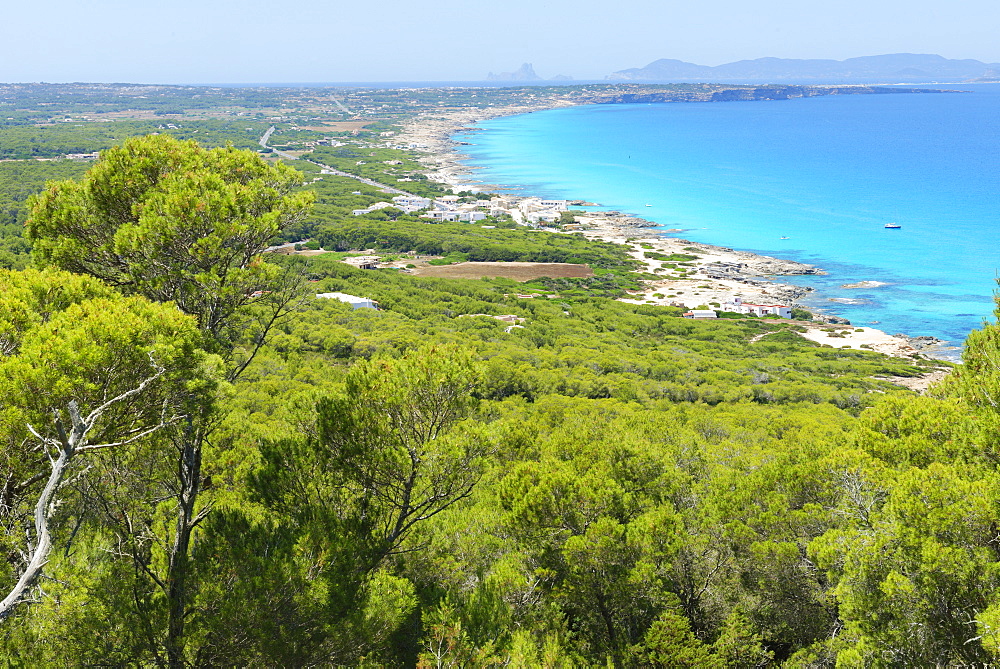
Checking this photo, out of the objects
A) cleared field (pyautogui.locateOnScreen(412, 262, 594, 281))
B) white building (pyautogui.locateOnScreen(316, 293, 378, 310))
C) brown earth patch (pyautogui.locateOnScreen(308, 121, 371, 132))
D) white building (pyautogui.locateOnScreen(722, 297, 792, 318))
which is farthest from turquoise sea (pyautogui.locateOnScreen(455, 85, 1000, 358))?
white building (pyautogui.locateOnScreen(316, 293, 378, 310))

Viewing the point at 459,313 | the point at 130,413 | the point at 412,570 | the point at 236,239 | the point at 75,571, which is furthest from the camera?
the point at 459,313

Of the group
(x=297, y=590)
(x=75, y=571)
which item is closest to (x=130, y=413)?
(x=75, y=571)

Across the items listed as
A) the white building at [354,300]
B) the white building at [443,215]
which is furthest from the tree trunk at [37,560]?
the white building at [443,215]

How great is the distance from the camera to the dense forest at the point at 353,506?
591 centimetres

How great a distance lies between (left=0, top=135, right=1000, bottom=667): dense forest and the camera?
591 cm

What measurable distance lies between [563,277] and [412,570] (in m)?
51.3

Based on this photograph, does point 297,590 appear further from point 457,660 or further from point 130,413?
point 130,413

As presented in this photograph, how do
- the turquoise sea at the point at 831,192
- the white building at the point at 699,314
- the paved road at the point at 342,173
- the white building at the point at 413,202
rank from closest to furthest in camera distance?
the white building at the point at 699,314 < the turquoise sea at the point at 831,192 < the white building at the point at 413,202 < the paved road at the point at 342,173

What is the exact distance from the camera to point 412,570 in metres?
8.46

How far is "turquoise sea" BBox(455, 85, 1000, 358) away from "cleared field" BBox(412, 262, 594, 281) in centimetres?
1900

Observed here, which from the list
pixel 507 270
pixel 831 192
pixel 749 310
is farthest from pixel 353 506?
pixel 831 192

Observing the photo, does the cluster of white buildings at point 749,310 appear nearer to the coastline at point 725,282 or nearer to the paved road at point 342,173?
the coastline at point 725,282

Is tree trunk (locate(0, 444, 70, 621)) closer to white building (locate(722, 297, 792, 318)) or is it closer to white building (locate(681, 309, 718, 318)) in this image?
white building (locate(681, 309, 718, 318))

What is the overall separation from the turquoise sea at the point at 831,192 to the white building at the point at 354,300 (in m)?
34.8
